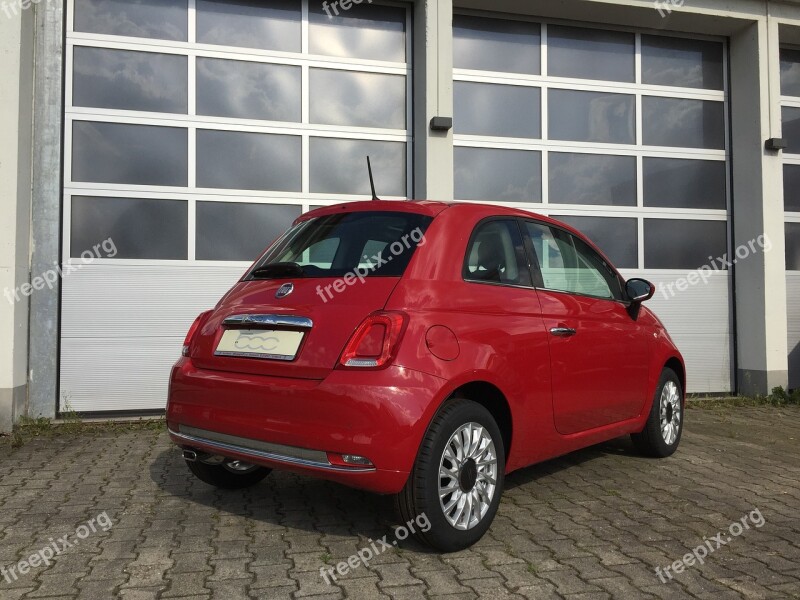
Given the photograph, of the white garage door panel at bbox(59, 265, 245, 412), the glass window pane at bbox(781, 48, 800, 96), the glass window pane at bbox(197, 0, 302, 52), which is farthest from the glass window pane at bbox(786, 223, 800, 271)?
the white garage door panel at bbox(59, 265, 245, 412)

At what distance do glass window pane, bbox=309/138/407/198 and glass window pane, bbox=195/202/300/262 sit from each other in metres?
0.56

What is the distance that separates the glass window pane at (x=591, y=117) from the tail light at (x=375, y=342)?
5735 millimetres

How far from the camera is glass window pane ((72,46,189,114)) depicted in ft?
22.0

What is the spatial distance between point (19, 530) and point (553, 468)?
3193mm

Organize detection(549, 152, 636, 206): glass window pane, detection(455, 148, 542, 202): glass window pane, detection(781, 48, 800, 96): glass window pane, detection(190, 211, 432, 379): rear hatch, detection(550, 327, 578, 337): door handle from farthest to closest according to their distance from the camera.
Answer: detection(781, 48, 800, 96): glass window pane, detection(549, 152, 636, 206): glass window pane, detection(455, 148, 542, 202): glass window pane, detection(550, 327, 578, 337): door handle, detection(190, 211, 432, 379): rear hatch

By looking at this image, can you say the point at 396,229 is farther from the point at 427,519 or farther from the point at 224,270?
the point at 224,270

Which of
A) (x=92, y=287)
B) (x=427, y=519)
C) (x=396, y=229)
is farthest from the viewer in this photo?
(x=92, y=287)

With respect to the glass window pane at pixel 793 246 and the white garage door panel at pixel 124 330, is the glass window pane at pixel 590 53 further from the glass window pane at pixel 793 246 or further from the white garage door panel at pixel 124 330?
the white garage door panel at pixel 124 330

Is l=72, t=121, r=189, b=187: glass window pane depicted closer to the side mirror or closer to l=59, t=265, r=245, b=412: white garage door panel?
l=59, t=265, r=245, b=412: white garage door panel

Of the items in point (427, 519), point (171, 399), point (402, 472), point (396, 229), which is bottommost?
point (427, 519)

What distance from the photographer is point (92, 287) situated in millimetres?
6516

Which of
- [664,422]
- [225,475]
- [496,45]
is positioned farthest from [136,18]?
[664,422]

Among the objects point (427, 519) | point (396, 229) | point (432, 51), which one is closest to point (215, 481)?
point (427, 519)

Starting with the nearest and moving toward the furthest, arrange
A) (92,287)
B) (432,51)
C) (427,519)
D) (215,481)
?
(427,519) < (215,481) < (92,287) < (432,51)
